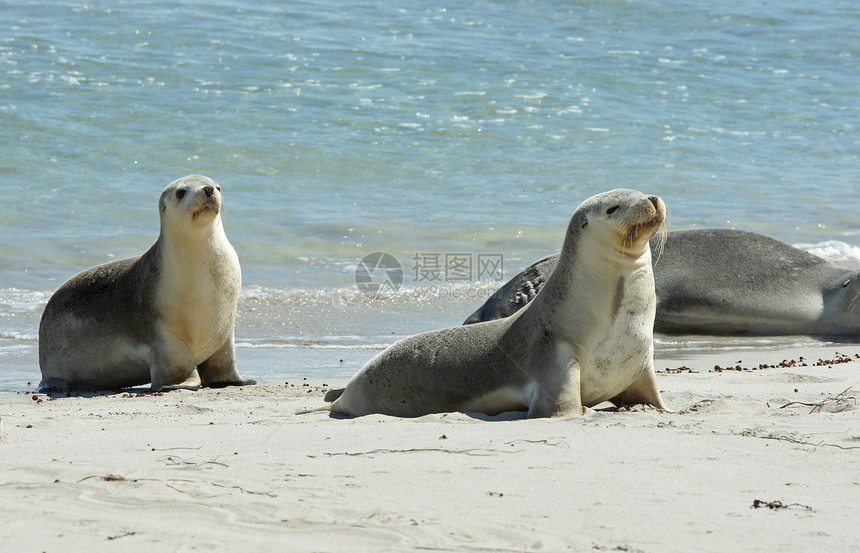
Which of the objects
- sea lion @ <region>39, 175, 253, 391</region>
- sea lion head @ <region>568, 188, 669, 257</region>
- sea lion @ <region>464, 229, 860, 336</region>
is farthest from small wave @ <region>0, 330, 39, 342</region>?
sea lion head @ <region>568, 188, 669, 257</region>

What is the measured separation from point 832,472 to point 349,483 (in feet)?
5.21

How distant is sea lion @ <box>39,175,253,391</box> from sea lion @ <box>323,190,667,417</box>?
169 cm

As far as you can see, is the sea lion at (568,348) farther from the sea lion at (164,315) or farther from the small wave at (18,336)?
the small wave at (18,336)

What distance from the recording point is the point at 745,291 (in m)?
8.76

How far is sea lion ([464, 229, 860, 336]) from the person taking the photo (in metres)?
8.59

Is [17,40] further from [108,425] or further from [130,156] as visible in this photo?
[108,425]

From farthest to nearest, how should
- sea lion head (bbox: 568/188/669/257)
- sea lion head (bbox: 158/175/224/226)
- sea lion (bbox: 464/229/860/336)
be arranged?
sea lion (bbox: 464/229/860/336)
sea lion head (bbox: 158/175/224/226)
sea lion head (bbox: 568/188/669/257)

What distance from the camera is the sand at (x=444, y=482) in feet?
9.26

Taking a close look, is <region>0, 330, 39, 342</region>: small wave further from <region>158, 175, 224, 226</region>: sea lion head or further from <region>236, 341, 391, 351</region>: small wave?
<region>158, 175, 224, 226</region>: sea lion head

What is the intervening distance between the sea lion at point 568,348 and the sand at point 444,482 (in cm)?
18

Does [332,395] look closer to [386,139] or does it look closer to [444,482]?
[444,482]

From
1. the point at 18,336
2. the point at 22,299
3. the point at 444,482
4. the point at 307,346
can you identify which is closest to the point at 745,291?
the point at 307,346

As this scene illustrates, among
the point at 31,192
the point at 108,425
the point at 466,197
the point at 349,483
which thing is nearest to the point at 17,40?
the point at 31,192

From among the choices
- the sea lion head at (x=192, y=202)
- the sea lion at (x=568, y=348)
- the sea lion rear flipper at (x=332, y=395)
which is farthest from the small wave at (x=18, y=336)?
the sea lion at (x=568, y=348)
